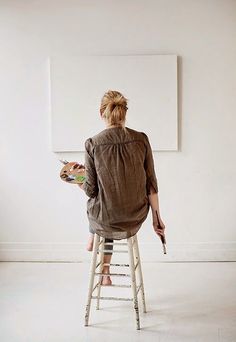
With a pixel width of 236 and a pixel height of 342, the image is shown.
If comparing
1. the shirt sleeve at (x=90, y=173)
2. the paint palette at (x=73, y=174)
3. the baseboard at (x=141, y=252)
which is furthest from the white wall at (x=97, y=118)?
the shirt sleeve at (x=90, y=173)

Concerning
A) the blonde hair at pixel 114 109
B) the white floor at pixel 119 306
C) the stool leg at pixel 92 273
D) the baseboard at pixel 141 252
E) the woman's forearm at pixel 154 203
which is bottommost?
the white floor at pixel 119 306

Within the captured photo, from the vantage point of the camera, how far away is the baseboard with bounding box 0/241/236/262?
5031 mm

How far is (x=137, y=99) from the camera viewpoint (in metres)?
4.91

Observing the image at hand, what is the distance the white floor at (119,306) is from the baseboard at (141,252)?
87 mm

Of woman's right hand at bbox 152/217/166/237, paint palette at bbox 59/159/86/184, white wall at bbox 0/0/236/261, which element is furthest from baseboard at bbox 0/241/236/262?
paint palette at bbox 59/159/86/184

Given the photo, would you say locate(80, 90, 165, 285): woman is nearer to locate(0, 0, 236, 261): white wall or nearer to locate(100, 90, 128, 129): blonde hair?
locate(100, 90, 128, 129): blonde hair

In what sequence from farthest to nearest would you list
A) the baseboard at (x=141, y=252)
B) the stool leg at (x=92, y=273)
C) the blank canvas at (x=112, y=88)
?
the baseboard at (x=141, y=252) < the blank canvas at (x=112, y=88) < the stool leg at (x=92, y=273)

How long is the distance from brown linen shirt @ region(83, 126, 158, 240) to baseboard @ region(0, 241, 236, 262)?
165 centimetres

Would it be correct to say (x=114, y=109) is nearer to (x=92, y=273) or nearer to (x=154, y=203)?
(x=154, y=203)

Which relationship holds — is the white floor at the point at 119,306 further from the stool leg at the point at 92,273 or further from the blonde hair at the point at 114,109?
the blonde hair at the point at 114,109

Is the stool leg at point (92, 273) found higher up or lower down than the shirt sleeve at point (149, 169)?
lower down

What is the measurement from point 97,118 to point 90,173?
1.59 meters

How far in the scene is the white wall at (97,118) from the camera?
489 cm

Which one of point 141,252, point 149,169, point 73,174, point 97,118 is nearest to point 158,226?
point 149,169
